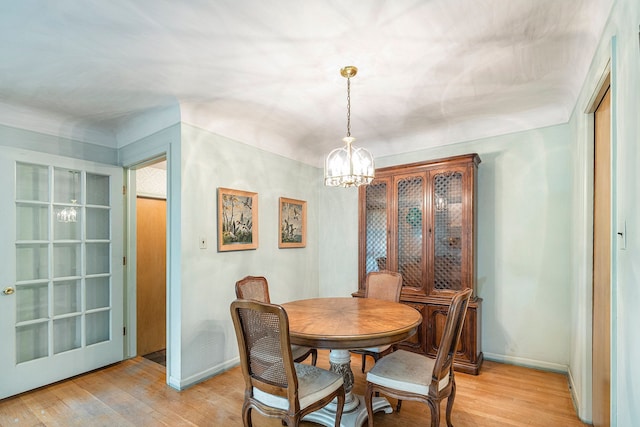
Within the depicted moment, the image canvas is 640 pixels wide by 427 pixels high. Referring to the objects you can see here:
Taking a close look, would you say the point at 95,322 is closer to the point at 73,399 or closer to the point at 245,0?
the point at 73,399

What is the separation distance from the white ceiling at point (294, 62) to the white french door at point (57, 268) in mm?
483

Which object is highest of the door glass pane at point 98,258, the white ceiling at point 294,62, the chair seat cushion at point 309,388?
the white ceiling at point 294,62

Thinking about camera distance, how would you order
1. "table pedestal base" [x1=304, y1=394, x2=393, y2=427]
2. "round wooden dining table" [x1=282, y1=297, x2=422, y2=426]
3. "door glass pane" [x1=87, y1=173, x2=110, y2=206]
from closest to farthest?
"round wooden dining table" [x1=282, y1=297, x2=422, y2=426], "table pedestal base" [x1=304, y1=394, x2=393, y2=427], "door glass pane" [x1=87, y1=173, x2=110, y2=206]

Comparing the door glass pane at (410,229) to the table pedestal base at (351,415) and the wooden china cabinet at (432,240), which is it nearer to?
the wooden china cabinet at (432,240)

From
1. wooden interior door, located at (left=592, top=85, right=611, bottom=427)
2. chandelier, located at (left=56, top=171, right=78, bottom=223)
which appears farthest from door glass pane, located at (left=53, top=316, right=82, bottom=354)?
wooden interior door, located at (left=592, top=85, right=611, bottom=427)

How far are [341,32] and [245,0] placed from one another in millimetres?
545

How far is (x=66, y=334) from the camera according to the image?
2.98 m

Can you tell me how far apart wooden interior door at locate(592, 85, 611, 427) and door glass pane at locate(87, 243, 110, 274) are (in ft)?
13.2

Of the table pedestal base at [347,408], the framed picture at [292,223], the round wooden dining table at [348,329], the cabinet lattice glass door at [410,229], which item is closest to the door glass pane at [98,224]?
the framed picture at [292,223]

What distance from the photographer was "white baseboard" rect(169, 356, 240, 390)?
2754mm

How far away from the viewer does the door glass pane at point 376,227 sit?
11.8ft

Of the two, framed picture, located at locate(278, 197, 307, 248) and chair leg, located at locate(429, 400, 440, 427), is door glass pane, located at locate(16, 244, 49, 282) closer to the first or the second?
Result: framed picture, located at locate(278, 197, 307, 248)

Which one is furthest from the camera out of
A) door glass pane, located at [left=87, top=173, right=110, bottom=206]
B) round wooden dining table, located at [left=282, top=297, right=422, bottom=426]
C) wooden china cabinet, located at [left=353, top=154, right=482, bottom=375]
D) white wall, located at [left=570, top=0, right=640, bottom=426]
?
door glass pane, located at [left=87, top=173, right=110, bottom=206]

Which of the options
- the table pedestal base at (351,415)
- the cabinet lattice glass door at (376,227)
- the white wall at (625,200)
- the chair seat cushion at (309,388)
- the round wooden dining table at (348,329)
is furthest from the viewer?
the cabinet lattice glass door at (376,227)
